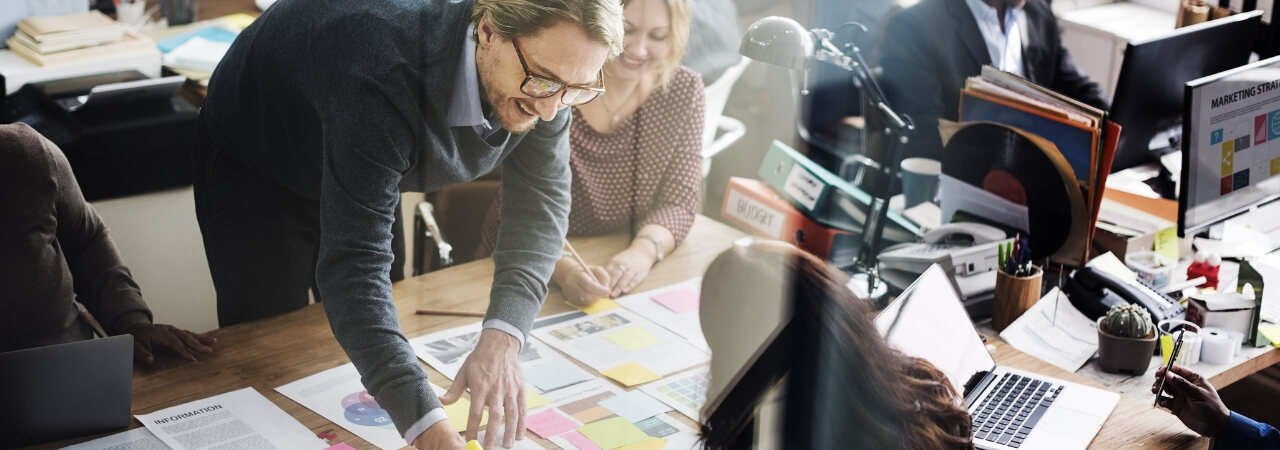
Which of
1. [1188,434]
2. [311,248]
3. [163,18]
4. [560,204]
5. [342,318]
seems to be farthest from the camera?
[163,18]

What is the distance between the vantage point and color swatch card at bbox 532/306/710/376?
4.86 feet

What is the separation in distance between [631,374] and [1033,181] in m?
0.79

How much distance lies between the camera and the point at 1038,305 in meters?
1.66

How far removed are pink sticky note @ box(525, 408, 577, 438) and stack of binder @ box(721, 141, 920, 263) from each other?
509mm

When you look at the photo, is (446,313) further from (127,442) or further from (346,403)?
(127,442)

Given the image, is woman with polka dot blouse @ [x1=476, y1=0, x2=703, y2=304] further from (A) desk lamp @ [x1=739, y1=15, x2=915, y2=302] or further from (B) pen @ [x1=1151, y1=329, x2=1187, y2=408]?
(B) pen @ [x1=1151, y1=329, x2=1187, y2=408]

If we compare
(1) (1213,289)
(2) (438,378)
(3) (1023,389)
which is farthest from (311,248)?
(1) (1213,289)

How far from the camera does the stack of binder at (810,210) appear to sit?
1711 millimetres

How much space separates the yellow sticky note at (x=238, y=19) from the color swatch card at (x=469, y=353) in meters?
1.67

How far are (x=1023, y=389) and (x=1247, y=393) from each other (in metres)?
0.89

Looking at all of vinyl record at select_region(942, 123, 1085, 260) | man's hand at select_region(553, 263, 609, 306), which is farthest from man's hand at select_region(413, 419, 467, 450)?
vinyl record at select_region(942, 123, 1085, 260)

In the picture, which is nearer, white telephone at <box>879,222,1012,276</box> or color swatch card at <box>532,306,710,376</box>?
color swatch card at <box>532,306,710,376</box>

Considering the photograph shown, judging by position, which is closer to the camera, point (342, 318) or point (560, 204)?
point (342, 318)

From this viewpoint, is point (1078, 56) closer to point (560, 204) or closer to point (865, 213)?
point (865, 213)
